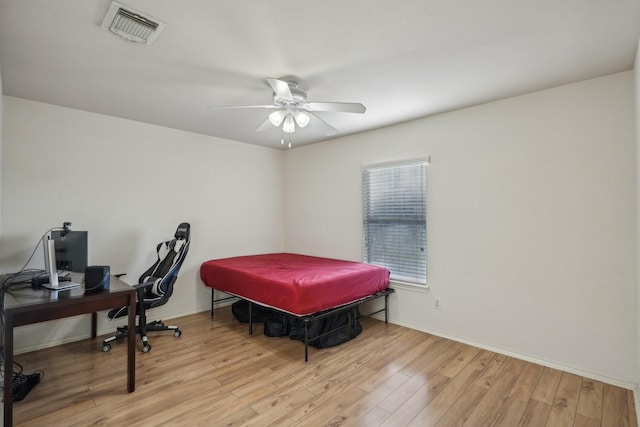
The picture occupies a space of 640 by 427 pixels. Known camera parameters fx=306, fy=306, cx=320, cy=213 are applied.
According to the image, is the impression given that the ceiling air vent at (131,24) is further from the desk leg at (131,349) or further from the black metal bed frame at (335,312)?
the black metal bed frame at (335,312)

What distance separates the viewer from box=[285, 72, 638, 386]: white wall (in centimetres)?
242

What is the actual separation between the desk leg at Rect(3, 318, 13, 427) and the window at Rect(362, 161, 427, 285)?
341cm

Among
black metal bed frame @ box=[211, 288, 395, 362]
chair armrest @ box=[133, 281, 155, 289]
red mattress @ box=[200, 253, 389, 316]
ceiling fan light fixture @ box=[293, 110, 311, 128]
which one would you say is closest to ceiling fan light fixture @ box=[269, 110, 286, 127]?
ceiling fan light fixture @ box=[293, 110, 311, 128]

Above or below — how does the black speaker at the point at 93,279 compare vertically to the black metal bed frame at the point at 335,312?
above

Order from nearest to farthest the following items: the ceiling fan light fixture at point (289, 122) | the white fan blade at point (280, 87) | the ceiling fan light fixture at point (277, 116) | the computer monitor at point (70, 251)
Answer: the white fan blade at point (280, 87)
the computer monitor at point (70, 251)
the ceiling fan light fixture at point (277, 116)
the ceiling fan light fixture at point (289, 122)

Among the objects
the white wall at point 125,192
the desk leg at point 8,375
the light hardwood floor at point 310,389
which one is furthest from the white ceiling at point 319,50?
the light hardwood floor at point 310,389

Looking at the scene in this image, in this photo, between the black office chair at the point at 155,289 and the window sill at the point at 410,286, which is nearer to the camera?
the black office chair at the point at 155,289

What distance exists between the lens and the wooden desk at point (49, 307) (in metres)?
1.80

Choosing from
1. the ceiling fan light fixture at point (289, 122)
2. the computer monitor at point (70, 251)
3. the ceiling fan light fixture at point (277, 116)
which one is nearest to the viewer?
the computer monitor at point (70, 251)

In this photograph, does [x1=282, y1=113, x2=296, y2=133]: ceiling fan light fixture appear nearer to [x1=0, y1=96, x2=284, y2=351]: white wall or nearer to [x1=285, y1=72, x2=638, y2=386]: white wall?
[x1=285, y1=72, x2=638, y2=386]: white wall

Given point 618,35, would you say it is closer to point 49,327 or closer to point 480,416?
point 480,416

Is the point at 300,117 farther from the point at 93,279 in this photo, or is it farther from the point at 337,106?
the point at 93,279

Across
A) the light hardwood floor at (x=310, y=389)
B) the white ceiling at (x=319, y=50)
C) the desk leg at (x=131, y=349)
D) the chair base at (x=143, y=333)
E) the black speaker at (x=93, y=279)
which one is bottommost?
the light hardwood floor at (x=310, y=389)

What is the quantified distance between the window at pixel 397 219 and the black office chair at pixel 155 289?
7.60 ft
